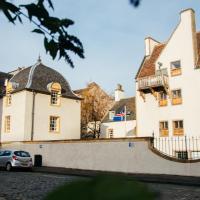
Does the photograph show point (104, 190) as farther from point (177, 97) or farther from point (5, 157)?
point (177, 97)

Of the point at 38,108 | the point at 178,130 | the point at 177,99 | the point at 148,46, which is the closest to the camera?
the point at 178,130

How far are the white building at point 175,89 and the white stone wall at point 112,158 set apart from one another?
9682mm

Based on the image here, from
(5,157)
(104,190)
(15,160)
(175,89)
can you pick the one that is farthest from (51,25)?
(175,89)

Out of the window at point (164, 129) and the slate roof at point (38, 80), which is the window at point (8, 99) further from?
the window at point (164, 129)

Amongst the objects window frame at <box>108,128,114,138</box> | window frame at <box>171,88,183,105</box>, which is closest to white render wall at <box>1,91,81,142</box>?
window frame at <box>108,128,114,138</box>

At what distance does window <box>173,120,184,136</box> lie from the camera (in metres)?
31.0

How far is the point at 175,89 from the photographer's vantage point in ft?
105

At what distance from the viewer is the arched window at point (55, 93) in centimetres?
3694

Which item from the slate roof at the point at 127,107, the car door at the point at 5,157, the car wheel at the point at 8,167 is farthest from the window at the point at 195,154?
the slate roof at the point at 127,107

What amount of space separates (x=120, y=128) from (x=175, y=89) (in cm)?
1868

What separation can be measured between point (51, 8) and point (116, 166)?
22.1 m

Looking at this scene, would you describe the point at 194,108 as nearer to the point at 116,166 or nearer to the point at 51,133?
the point at 116,166

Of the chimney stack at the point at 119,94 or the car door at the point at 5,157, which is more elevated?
the chimney stack at the point at 119,94

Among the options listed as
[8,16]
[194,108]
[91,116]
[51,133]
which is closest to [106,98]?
[91,116]
